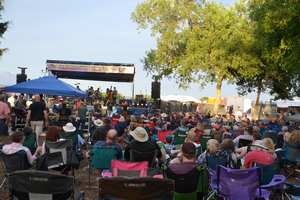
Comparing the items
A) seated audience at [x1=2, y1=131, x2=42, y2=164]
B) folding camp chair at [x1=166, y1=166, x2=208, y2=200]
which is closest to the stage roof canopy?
seated audience at [x1=2, y1=131, x2=42, y2=164]

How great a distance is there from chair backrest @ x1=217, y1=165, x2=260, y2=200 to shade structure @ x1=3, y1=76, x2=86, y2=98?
9620 millimetres

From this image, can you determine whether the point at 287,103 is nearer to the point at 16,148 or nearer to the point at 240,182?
the point at 240,182

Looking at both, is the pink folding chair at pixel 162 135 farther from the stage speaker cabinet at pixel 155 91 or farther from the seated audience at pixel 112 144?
the stage speaker cabinet at pixel 155 91

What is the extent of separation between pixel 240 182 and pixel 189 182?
0.71m

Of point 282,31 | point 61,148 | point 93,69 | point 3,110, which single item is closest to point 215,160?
point 61,148

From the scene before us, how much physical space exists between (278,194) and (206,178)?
1.98 metres

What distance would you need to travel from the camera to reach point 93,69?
2638 centimetres

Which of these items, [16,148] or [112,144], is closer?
[16,148]

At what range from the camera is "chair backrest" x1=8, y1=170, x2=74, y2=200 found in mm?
4824

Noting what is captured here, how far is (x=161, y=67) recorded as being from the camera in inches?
1626

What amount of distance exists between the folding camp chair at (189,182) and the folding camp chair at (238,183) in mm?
324

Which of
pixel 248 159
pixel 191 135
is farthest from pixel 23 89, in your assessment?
pixel 248 159

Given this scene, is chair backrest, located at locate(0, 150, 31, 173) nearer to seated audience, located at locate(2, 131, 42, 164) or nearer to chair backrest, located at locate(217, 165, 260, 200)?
seated audience, located at locate(2, 131, 42, 164)

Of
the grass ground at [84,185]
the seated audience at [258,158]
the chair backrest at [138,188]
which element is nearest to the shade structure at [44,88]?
the grass ground at [84,185]
